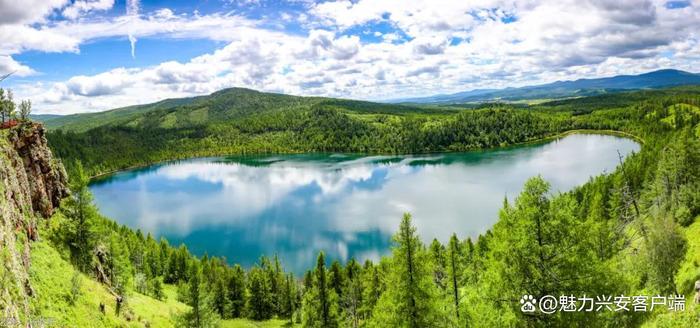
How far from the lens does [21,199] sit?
31.7 metres

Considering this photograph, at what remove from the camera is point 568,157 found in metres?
166

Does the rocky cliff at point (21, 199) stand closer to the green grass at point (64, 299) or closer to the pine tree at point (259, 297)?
the green grass at point (64, 299)

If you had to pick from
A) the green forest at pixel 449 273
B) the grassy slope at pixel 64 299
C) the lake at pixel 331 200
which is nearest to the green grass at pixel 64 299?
the grassy slope at pixel 64 299

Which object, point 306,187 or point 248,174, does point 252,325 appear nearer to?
point 306,187

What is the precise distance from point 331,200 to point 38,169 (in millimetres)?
89123

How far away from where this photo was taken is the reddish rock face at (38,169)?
121 feet

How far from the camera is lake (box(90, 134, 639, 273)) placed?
88750 millimetres

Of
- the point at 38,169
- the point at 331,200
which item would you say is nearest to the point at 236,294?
the point at 38,169

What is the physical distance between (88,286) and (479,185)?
11390 cm

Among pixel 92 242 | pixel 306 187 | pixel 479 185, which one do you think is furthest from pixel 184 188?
pixel 92 242

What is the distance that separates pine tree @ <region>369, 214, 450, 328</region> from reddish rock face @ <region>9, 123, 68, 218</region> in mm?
34032

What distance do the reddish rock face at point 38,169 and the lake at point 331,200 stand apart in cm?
4311

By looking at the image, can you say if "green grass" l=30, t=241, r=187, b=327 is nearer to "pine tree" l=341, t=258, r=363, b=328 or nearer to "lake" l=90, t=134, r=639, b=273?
"pine tree" l=341, t=258, r=363, b=328

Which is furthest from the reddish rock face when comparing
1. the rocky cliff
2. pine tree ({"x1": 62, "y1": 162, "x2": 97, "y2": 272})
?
pine tree ({"x1": 62, "y1": 162, "x2": 97, "y2": 272})
